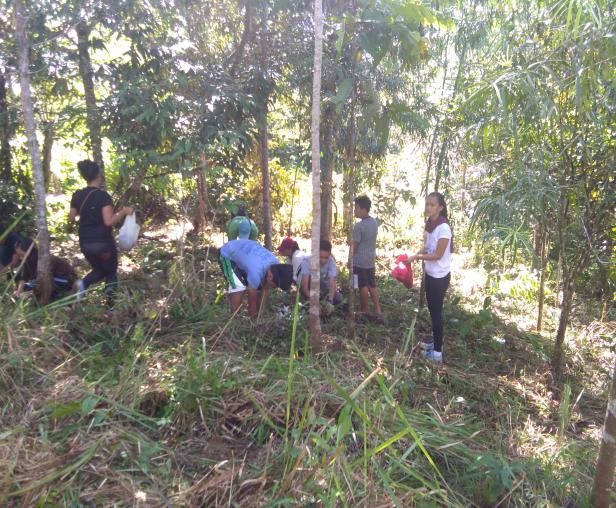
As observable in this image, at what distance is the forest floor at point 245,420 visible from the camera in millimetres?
2172

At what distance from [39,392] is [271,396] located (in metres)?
1.26

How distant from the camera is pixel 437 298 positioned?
423 cm

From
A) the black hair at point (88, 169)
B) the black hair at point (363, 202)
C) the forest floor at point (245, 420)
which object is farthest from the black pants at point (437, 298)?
the black hair at point (88, 169)

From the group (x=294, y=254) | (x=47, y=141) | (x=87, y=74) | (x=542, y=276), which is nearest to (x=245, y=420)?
(x=294, y=254)

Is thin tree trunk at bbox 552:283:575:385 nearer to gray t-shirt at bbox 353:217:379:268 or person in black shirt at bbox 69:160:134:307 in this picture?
gray t-shirt at bbox 353:217:379:268

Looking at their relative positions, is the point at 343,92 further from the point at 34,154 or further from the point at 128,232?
the point at 34,154

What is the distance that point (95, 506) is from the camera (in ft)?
6.69

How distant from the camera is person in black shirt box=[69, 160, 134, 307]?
3.93 meters

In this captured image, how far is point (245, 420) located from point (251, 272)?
5.43ft

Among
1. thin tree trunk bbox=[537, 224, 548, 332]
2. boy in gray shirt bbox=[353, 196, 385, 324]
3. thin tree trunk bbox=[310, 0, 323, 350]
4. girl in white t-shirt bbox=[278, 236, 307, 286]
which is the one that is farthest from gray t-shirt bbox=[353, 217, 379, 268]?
thin tree trunk bbox=[537, 224, 548, 332]

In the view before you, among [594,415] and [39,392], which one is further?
[594,415]

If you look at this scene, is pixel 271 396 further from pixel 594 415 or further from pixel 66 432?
pixel 594 415

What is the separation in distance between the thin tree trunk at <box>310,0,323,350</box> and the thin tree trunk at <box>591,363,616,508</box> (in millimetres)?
1880

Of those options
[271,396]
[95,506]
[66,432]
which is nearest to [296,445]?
[271,396]
